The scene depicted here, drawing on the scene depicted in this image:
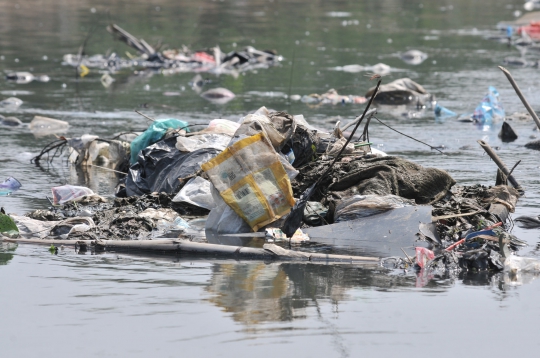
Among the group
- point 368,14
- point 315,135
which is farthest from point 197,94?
point 368,14

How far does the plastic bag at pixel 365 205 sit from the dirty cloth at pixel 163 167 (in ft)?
4.49

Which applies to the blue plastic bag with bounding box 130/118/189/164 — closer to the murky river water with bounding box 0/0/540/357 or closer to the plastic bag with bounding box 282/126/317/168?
the murky river water with bounding box 0/0/540/357

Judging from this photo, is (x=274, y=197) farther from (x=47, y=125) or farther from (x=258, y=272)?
(x=47, y=125)

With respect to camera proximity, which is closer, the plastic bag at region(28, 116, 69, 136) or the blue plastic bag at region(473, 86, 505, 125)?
the plastic bag at region(28, 116, 69, 136)

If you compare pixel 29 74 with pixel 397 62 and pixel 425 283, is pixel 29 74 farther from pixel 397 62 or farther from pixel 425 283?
pixel 425 283

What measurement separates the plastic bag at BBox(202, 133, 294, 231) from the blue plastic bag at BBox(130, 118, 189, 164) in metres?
1.67

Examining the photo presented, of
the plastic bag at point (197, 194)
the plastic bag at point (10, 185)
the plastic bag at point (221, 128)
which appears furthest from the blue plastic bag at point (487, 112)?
the plastic bag at point (10, 185)

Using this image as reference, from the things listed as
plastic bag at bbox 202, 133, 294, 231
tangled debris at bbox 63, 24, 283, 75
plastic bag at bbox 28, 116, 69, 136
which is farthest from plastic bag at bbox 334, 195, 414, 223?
tangled debris at bbox 63, 24, 283, 75

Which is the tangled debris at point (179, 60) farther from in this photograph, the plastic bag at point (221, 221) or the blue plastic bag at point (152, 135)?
the plastic bag at point (221, 221)

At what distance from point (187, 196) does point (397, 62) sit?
1083cm

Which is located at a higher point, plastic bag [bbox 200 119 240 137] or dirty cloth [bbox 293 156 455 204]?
plastic bag [bbox 200 119 240 137]

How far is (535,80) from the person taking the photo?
48.3 ft

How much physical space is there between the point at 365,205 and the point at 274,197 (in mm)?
659

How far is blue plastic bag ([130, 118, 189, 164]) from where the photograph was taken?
317 inches
